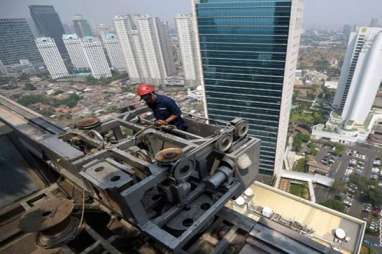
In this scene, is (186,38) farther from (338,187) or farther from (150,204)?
(150,204)

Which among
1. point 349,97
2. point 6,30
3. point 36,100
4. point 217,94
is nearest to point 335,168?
point 349,97

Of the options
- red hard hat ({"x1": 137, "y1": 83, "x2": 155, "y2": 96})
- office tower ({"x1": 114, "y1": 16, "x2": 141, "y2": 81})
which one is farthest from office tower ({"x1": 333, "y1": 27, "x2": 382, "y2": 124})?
office tower ({"x1": 114, "y1": 16, "x2": 141, "y2": 81})

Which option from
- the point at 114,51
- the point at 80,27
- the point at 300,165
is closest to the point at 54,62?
the point at 114,51

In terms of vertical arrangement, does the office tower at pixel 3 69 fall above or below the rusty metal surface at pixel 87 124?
below

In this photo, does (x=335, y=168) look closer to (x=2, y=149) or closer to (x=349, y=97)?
(x=349, y=97)

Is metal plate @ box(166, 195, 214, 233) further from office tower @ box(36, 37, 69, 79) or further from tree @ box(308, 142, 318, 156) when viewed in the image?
office tower @ box(36, 37, 69, 79)

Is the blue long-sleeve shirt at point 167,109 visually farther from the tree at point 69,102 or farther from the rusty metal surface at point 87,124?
the tree at point 69,102

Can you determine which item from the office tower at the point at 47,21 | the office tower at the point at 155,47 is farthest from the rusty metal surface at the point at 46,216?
the office tower at the point at 47,21
